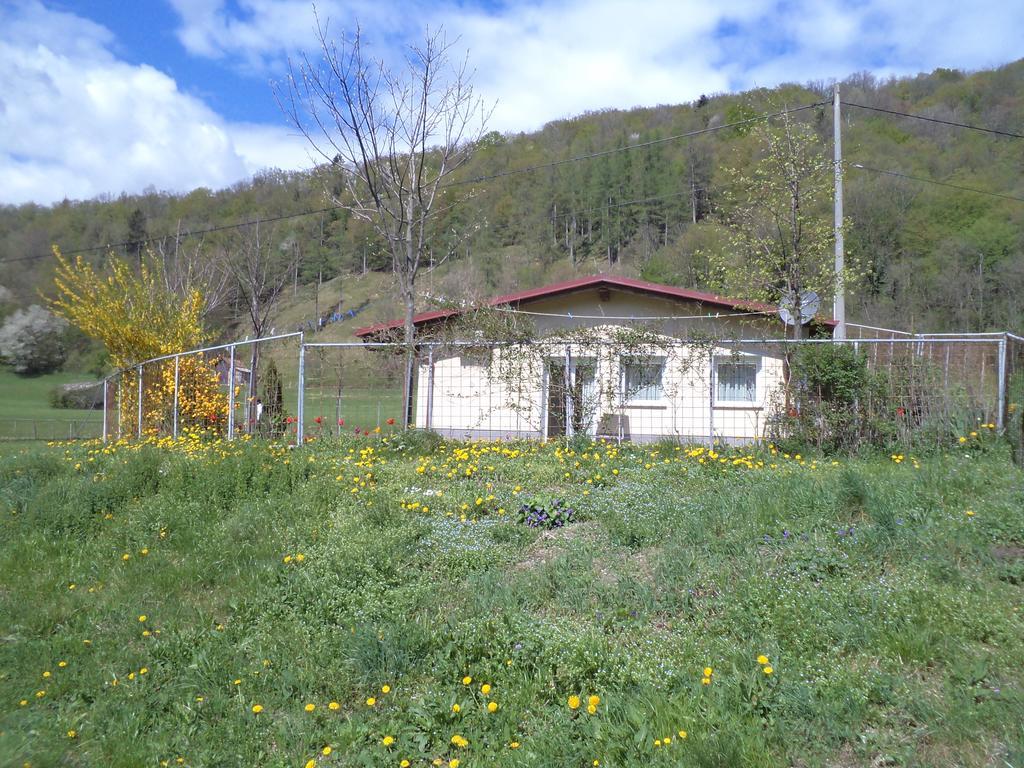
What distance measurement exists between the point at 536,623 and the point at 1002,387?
7.51m

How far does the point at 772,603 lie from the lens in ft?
15.3

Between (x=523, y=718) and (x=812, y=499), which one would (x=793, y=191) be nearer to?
(x=812, y=499)

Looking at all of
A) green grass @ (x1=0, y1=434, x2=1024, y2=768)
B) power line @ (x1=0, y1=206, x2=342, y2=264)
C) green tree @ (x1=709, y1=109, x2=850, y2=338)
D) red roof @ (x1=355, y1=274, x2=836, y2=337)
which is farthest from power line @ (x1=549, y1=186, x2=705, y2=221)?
green grass @ (x1=0, y1=434, x2=1024, y2=768)

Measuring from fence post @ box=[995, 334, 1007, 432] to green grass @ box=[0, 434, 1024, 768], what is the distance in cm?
203

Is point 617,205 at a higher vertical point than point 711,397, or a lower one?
higher

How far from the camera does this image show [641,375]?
11180mm

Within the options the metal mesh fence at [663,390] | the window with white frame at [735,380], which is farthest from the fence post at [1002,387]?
the window with white frame at [735,380]

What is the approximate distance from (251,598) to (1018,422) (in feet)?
29.0

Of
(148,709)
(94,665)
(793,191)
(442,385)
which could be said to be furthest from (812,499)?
(793,191)

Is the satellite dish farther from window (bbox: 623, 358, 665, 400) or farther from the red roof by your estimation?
window (bbox: 623, 358, 665, 400)

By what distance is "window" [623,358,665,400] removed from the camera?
11.1 m

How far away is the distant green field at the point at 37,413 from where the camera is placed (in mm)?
32531

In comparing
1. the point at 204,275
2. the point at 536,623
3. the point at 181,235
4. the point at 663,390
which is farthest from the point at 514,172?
the point at 536,623

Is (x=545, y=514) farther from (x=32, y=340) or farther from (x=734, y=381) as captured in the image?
(x=32, y=340)
